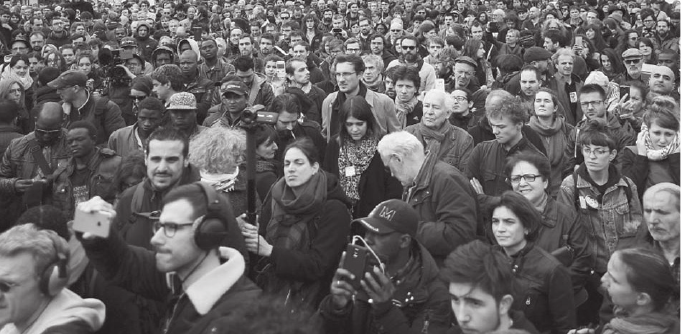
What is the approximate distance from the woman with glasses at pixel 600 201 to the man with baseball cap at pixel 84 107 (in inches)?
159

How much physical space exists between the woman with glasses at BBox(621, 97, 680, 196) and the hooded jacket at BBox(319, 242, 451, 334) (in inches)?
103

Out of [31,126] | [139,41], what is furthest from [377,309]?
[139,41]

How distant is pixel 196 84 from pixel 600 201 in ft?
16.0

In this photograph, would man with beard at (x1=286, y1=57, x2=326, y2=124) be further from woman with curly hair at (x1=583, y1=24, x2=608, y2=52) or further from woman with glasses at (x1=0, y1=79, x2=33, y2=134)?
woman with curly hair at (x1=583, y1=24, x2=608, y2=52)

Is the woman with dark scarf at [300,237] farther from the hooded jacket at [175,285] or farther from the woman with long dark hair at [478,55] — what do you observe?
the woman with long dark hair at [478,55]

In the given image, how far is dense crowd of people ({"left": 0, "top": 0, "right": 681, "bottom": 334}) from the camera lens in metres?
3.29

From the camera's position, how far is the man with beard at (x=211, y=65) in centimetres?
1044

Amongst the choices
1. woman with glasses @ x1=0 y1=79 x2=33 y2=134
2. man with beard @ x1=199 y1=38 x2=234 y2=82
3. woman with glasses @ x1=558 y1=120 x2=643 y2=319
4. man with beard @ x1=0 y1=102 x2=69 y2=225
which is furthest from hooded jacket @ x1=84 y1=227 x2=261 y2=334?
man with beard @ x1=199 y1=38 x2=234 y2=82

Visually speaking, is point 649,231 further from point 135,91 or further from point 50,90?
point 50,90

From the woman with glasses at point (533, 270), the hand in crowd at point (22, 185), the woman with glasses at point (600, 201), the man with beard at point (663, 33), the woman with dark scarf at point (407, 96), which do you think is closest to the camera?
the woman with glasses at point (533, 270)

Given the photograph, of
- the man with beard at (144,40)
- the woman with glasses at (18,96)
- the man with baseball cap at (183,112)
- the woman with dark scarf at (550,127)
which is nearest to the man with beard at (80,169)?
the man with baseball cap at (183,112)

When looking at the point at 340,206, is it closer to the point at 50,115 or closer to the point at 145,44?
the point at 50,115

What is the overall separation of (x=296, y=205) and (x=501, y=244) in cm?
103

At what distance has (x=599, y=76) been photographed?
880cm
